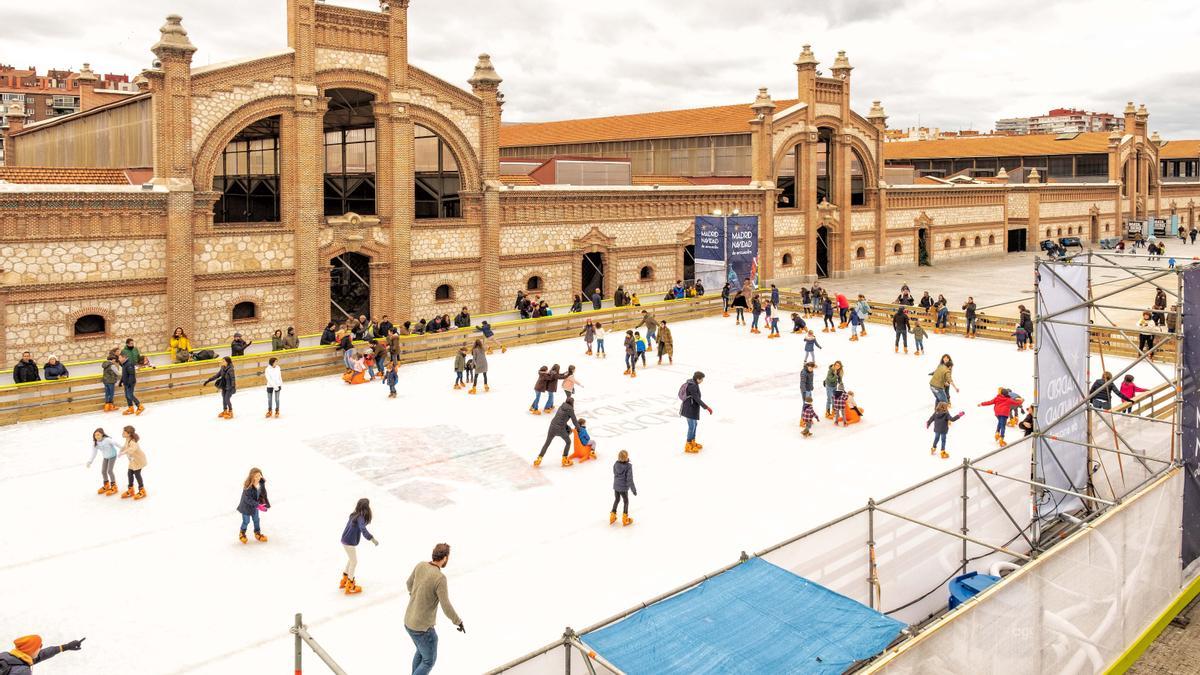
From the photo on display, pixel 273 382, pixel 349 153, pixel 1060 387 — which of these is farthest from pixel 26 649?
pixel 349 153

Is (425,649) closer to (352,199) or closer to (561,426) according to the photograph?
(561,426)

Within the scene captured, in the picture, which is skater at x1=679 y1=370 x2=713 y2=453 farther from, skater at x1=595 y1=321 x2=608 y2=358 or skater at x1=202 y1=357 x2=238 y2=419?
skater at x1=595 y1=321 x2=608 y2=358

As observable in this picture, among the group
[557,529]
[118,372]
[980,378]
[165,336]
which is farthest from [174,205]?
[980,378]

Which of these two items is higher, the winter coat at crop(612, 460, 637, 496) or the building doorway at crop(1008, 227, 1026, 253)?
the building doorway at crop(1008, 227, 1026, 253)

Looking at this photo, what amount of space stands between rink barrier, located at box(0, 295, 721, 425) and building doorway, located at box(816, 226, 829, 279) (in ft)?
55.4

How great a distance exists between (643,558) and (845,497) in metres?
4.07

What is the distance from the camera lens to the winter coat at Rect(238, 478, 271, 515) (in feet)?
41.7

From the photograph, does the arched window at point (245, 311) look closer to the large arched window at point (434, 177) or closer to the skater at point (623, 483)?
the large arched window at point (434, 177)

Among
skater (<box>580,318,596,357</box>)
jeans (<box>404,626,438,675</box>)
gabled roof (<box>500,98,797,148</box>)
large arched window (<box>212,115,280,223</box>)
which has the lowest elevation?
jeans (<box>404,626,438,675</box>)

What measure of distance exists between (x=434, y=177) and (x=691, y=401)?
20367 mm

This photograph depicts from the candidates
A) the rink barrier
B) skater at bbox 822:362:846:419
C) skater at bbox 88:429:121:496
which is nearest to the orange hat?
skater at bbox 88:429:121:496

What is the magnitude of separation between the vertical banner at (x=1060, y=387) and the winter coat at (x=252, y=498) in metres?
10.5

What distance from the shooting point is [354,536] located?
11.4m

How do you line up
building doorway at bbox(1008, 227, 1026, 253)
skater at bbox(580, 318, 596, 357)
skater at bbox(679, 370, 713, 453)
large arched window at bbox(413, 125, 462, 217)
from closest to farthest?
skater at bbox(679, 370, 713, 453)
skater at bbox(580, 318, 596, 357)
large arched window at bbox(413, 125, 462, 217)
building doorway at bbox(1008, 227, 1026, 253)
